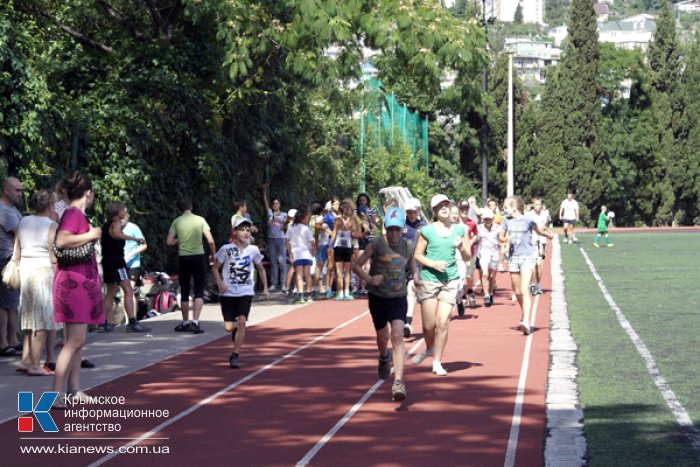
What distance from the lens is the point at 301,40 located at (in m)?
20.1

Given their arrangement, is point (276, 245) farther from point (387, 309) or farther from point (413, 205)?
point (387, 309)

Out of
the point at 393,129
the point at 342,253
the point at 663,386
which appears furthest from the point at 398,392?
the point at 393,129

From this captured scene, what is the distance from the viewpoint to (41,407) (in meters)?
10.1

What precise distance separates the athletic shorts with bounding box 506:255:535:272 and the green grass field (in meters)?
1.10

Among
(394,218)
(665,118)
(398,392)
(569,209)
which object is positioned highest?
Result: (665,118)

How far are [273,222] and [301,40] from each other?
555 cm

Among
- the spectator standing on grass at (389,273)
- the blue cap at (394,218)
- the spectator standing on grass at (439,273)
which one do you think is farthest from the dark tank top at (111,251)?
the blue cap at (394,218)

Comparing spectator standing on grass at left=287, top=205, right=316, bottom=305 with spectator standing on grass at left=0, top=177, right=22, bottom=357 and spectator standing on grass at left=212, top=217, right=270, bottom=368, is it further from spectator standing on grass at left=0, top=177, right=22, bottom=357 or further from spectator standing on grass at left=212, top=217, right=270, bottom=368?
spectator standing on grass at left=212, top=217, right=270, bottom=368

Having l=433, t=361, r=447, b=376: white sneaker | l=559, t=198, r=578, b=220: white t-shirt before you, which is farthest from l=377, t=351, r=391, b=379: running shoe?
l=559, t=198, r=578, b=220: white t-shirt

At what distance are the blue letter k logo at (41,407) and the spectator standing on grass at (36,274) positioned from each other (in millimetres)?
1296

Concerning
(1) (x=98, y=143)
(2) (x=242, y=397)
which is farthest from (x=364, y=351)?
(1) (x=98, y=143)

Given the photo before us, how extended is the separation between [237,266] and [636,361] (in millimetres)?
4492

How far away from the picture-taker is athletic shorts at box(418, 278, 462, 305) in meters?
12.5

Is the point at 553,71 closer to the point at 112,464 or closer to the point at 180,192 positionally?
the point at 180,192
